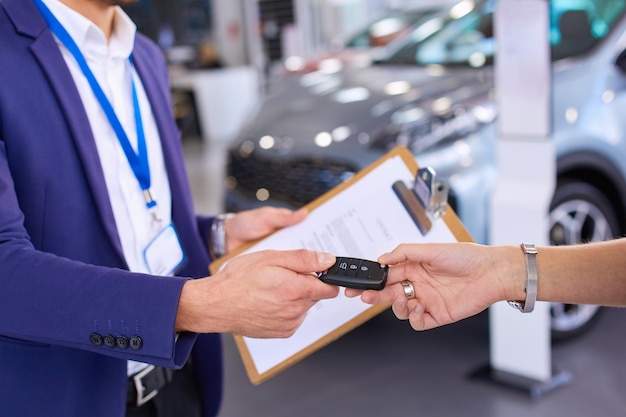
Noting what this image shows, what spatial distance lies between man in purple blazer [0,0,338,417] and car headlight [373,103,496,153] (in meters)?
1.50

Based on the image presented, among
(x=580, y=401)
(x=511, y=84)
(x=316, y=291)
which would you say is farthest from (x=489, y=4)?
(x=316, y=291)

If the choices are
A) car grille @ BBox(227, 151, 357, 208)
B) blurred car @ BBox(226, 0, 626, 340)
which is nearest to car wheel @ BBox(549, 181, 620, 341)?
blurred car @ BBox(226, 0, 626, 340)

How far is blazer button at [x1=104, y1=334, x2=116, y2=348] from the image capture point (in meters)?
0.97

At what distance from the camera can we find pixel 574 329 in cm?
292

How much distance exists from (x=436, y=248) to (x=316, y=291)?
211 millimetres

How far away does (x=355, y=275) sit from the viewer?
102cm

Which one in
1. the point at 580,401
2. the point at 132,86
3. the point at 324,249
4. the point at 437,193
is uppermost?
the point at 132,86

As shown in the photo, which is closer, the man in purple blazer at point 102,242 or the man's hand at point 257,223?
the man in purple blazer at point 102,242

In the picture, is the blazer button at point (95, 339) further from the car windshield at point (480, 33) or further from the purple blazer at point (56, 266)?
the car windshield at point (480, 33)

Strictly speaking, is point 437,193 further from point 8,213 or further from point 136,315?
point 8,213

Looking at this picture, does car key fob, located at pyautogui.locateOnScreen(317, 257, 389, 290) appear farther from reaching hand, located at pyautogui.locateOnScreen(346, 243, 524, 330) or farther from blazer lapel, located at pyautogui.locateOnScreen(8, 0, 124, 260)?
blazer lapel, located at pyautogui.locateOnScreen(8, 0, 124, 260)

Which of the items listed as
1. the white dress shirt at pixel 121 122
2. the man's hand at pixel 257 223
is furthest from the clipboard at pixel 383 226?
the white dress shirt at pixel 121 122

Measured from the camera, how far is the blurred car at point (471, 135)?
2803 millimetres

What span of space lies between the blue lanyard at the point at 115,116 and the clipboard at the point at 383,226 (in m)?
0.34
